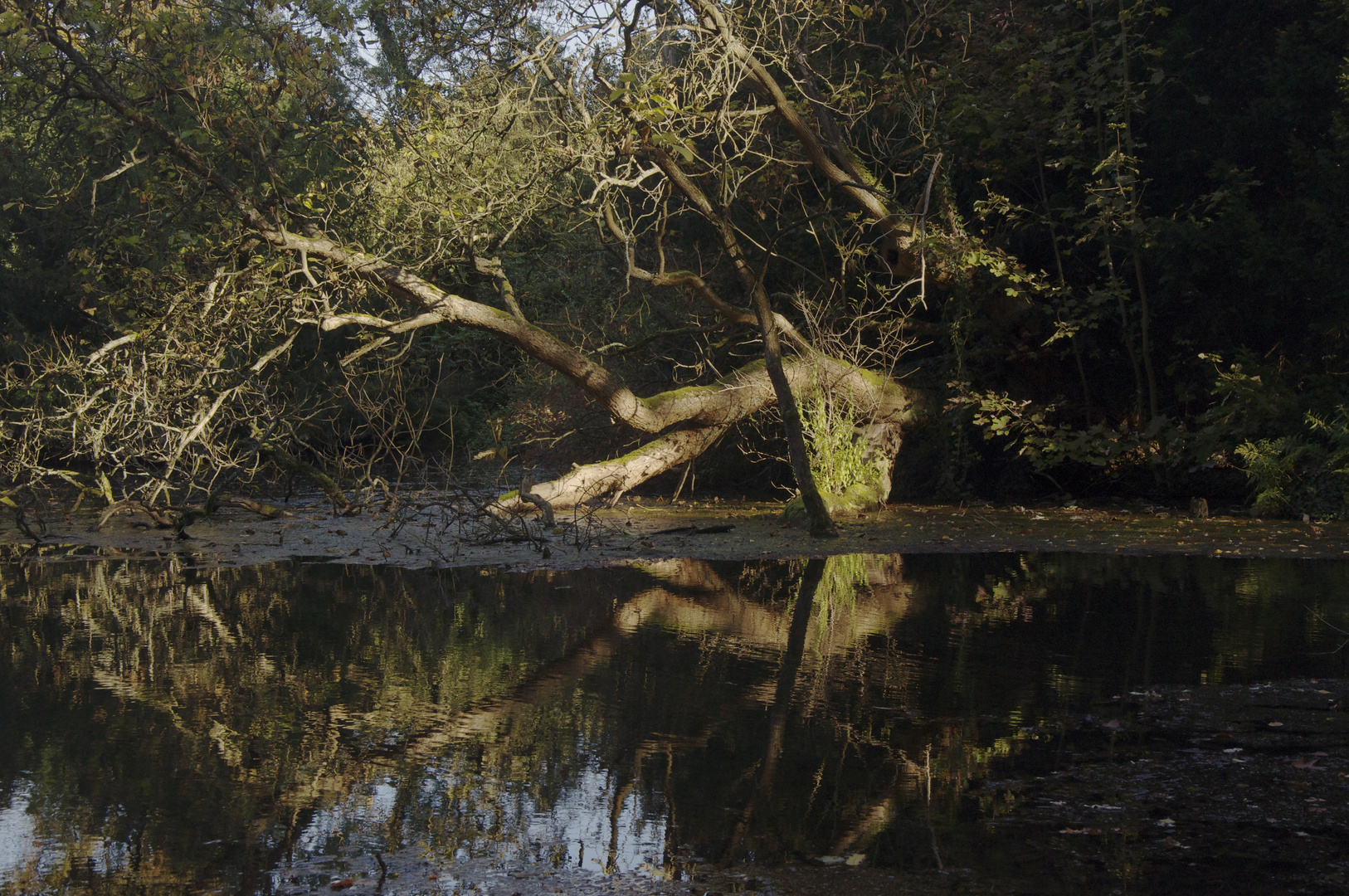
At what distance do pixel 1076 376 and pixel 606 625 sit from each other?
10.9 meters

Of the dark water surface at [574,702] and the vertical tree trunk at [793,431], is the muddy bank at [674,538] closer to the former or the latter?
the vertical tree trunk at [793,431]

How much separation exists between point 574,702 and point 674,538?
6565 millimetres

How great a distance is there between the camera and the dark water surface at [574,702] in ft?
13.1

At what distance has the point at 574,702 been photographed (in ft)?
18.8

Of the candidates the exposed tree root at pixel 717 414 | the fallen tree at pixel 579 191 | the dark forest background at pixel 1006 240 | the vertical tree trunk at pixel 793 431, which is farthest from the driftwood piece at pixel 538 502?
the vertical tree trunk at pixel 793 431

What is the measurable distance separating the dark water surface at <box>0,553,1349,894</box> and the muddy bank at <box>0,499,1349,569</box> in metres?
1.20

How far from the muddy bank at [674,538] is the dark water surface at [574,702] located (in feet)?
3.94

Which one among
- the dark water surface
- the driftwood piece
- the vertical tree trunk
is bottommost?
the dark water surface

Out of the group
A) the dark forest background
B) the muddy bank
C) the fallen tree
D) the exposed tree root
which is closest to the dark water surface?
the muddy bank

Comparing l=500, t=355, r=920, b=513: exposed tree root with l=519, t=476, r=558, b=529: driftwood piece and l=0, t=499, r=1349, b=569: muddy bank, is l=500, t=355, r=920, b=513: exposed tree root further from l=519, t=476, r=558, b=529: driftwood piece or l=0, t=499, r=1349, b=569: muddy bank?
l=519, t=476, r=558, b=529: driftwood piece

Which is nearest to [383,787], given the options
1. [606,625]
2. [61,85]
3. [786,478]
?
[606,625]

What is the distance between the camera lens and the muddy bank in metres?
11.1

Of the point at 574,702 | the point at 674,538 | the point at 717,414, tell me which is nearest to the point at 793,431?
the point at 674,538

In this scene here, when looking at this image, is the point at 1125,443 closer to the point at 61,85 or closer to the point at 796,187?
the point at 796,187
